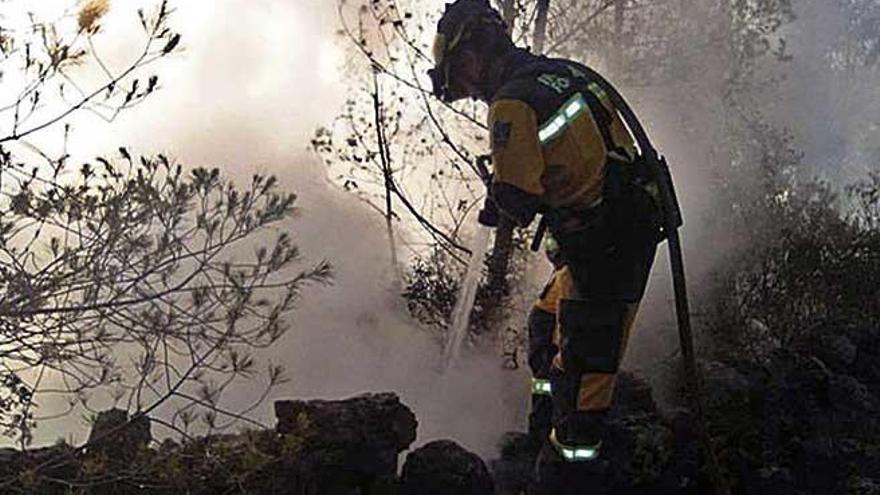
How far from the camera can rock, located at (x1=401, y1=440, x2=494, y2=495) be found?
500cm

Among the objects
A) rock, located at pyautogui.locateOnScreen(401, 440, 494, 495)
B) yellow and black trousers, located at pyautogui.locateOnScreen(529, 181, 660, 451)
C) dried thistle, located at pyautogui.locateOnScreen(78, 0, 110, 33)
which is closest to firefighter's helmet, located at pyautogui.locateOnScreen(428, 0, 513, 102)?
yellow and black trousers, located at pyautogui.locateOnScreen(529, 181, 660, 451)

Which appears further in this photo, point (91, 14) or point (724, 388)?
point (724, 388)

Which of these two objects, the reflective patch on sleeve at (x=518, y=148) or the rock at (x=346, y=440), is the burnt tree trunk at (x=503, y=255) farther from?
the reflective patch on sleeve at (x=518, y=148)

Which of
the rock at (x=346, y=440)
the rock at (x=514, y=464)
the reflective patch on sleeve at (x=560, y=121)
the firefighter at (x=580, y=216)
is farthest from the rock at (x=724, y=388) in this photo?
the reflective patch on sleeve at (x=560, y=121)

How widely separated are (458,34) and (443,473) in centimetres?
208


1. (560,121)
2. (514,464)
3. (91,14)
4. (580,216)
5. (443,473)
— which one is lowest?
(443,473)

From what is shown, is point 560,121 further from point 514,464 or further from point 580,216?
point 514,464

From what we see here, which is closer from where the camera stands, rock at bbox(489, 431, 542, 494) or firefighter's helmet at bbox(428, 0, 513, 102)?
firefighter's helmet at bbox(428, 0, 513, 102)

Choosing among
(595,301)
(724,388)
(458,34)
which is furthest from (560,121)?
(724,388)

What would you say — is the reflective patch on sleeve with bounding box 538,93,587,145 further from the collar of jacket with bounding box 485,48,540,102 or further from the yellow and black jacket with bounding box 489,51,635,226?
the collar of jacket with bounding box 485,48,540,102

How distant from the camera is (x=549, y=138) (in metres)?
3.83

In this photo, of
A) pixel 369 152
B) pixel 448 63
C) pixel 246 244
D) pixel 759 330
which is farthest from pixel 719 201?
pixel 448 63

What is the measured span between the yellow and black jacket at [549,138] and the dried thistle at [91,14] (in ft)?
4.38

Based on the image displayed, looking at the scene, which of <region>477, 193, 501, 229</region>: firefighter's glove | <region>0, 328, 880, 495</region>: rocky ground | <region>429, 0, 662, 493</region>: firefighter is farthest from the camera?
<region>0, 328, 880, 495</region>: rocky ground
